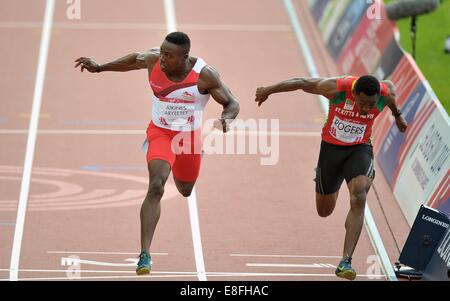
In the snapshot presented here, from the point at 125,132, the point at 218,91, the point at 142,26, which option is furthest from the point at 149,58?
the point at 142,26

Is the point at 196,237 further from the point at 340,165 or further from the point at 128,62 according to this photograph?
the point at 128,62

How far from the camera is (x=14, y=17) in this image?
23969 millimetres

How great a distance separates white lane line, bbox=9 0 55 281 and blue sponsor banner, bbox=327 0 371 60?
5.00 m

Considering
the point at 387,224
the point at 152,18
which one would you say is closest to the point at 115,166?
the point at 387,224

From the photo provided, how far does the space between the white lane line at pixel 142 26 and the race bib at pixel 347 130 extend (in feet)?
33.5

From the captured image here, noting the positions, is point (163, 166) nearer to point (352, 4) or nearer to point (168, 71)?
point (168, 71)

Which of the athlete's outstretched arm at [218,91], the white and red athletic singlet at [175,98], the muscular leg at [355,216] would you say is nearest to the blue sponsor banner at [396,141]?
the muscular leg at [355,216]

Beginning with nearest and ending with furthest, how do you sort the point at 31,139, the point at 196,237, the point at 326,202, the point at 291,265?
the point at 326,202 → the point at 291,265 → the point at 196,237 → the point at 31,139

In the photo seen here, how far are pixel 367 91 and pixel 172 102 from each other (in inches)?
78.1

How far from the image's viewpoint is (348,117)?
13.4 m

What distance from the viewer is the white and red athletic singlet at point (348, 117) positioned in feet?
43.7

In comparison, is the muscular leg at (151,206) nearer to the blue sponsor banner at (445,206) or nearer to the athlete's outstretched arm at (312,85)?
the athlete's outstretched arm at (312,85)

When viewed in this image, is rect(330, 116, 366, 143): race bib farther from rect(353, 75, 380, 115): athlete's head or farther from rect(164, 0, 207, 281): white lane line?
rect(164, 0, 207, 281): white lane line
